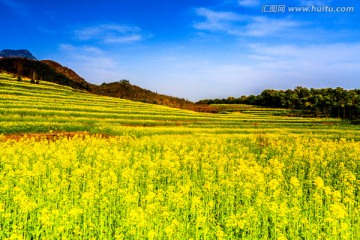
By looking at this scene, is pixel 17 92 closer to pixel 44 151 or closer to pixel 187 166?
pixel 44 151

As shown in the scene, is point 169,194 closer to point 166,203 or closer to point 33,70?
point 166,203

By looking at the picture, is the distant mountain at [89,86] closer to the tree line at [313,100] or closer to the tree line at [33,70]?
the tree line at [33,70]

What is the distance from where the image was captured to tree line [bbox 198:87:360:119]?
9969 cm

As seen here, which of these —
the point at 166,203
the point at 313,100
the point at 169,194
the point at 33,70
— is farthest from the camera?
the point at 313,100

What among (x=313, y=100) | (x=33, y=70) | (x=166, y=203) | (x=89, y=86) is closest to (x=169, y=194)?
(x=166, y=203)

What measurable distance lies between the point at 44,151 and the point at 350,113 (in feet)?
317

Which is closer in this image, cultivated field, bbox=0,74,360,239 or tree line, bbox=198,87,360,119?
cultivated field, bbox=0,74,360,239

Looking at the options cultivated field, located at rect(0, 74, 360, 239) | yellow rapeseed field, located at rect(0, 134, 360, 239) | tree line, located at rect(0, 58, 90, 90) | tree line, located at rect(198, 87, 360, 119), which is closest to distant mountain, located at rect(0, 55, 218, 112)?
tree line, located at rect(0, 58, 90, 90)

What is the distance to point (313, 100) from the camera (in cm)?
12100

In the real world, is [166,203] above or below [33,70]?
below

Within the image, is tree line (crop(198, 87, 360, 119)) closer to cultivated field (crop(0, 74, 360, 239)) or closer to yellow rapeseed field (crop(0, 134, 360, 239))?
cultivated field (crop(0, 74, 360, 239))

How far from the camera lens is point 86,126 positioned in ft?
110

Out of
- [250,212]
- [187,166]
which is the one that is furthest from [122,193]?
[187,166]

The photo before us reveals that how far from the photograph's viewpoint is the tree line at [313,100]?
9969 centimetres
